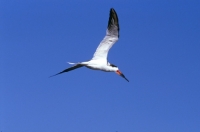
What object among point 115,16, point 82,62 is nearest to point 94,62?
point 82,62

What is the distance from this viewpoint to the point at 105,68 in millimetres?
25078

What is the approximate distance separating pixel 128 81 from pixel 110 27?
4074 millimetres

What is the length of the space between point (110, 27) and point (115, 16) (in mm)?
904

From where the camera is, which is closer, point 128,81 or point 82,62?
point 82,62

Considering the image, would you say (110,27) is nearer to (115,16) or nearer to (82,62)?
(115,16)

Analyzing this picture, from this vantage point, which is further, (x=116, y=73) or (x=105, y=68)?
(x=116, y=73)

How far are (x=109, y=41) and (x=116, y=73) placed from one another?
7.90ft

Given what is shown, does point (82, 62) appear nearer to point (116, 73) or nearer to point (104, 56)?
point (104, 56)

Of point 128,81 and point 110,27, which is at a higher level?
point 110,27

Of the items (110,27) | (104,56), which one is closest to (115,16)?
(110,27)

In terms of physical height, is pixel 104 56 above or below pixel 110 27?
below

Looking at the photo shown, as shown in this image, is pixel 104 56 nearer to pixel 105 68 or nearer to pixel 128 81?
pixel 105 68

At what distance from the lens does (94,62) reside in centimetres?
2447

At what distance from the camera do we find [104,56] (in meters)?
25.1
